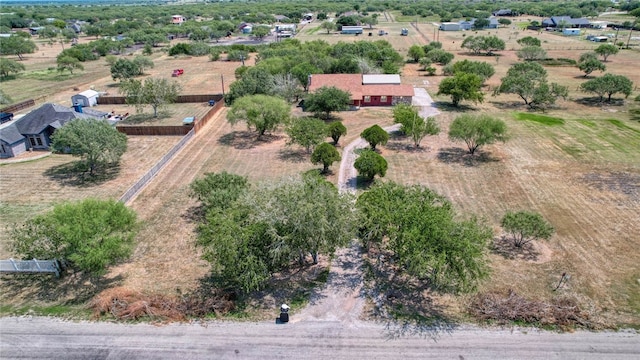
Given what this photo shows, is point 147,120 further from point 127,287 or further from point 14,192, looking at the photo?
point 127,287

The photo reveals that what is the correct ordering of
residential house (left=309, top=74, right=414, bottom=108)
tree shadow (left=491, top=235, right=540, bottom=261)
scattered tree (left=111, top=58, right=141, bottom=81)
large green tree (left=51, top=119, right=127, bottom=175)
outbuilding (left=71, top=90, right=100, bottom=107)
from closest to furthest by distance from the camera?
tree shadow (left=491, top=235, right=540, bottom=261) < large green tree (left=51, top=119, right=127, bottom=175) < residential house (left=309, top=74, right=414, bottom=108) < outbuilding (left=71, top=90, right=100, bottom=107) < scattered tree (left=111, top=58, right=141, bottom=81)

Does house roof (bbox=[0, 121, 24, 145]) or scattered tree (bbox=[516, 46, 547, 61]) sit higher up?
scattered tree (bbox=[516, 46, 547, 61])

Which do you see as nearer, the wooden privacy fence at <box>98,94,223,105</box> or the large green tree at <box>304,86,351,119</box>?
the large green tree at <box>304,86,351,119</box>

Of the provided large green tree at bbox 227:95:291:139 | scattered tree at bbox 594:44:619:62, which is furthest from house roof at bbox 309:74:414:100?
scattered tree at bbox 594:44:619:62

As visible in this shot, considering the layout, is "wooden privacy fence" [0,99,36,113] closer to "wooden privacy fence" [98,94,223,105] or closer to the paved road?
"wooden privacy fence" [98,94,223,105]

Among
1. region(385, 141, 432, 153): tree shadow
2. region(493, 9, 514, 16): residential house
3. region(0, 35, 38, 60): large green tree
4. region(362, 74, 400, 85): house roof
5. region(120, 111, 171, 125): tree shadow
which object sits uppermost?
region(493, 9, 514, 16): residential house

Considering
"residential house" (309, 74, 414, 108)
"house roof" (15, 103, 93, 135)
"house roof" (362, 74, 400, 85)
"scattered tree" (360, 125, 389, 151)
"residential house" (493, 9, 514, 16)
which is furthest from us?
"residential house" (493, 9, 514, 16)

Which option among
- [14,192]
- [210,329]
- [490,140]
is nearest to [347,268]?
[210,329]
